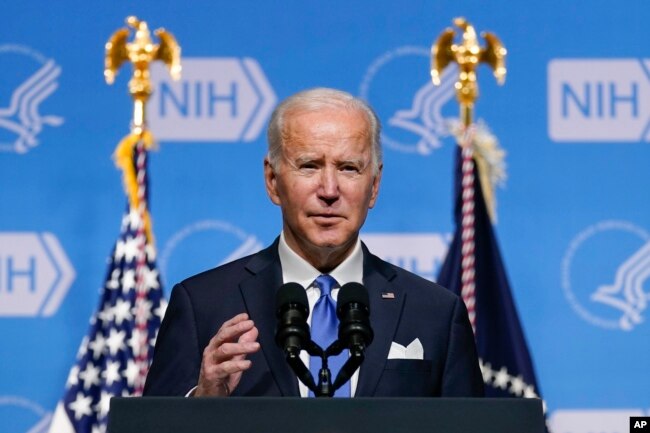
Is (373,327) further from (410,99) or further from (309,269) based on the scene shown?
(410,99)

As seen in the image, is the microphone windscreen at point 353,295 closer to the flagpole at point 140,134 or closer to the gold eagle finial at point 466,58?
the flagpole at point 140,134

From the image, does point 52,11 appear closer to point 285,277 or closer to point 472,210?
point 472,210

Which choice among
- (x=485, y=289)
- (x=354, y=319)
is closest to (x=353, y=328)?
(x=354, y=319)

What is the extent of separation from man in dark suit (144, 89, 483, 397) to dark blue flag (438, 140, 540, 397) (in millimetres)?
1652

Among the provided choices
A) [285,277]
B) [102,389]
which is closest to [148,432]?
[285,277]

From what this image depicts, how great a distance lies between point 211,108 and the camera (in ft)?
13.7

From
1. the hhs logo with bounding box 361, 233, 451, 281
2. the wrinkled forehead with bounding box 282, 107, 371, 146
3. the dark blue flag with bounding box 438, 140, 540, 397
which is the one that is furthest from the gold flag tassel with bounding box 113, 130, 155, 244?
the wrinkled forehead with bounding box 282, 107, 371, 146

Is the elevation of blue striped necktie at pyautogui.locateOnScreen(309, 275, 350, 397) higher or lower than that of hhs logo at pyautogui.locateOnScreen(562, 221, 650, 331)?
lower

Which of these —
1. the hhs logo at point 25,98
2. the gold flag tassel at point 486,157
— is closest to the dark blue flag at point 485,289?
the gold flag tassel at point 486,157

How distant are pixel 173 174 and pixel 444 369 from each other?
2185mm

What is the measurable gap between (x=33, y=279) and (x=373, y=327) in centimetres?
220

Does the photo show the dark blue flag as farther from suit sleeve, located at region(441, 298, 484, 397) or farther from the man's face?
the man's face

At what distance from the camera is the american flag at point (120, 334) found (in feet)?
12.7

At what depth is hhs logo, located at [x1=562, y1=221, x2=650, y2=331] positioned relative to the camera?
408 centimetres
